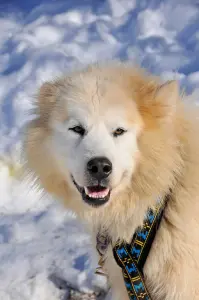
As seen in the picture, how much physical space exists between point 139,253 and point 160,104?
0.90 meters

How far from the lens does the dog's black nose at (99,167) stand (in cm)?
263

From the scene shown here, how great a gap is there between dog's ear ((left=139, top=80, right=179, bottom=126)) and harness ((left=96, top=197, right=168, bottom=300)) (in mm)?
499

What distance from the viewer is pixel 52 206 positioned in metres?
4.82

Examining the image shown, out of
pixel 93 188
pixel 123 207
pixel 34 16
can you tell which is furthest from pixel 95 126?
pixel 34 16

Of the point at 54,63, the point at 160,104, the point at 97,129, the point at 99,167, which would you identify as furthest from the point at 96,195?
the point at 54,63

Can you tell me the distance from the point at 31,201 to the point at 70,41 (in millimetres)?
3378

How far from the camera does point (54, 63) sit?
22.9 feet

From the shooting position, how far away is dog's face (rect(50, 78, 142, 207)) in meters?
2.69

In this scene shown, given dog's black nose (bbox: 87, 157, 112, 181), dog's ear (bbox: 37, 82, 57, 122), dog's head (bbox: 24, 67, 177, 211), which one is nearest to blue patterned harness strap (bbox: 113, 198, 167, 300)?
dog's head (bbox: 24, 67, 177, 211)

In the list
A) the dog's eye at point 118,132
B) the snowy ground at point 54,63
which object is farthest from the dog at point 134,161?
the snowy ground at point 54,63

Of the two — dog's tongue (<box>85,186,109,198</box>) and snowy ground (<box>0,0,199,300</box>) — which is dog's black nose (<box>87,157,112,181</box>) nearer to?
dog's tongue (<box>85,186,109,198</box>)

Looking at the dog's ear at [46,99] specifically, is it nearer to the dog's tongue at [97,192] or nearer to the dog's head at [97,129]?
the dog's head at [97,129]

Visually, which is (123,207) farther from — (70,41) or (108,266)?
(70,41)

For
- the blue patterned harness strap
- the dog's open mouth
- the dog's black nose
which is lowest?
the blue patterned harness strap
